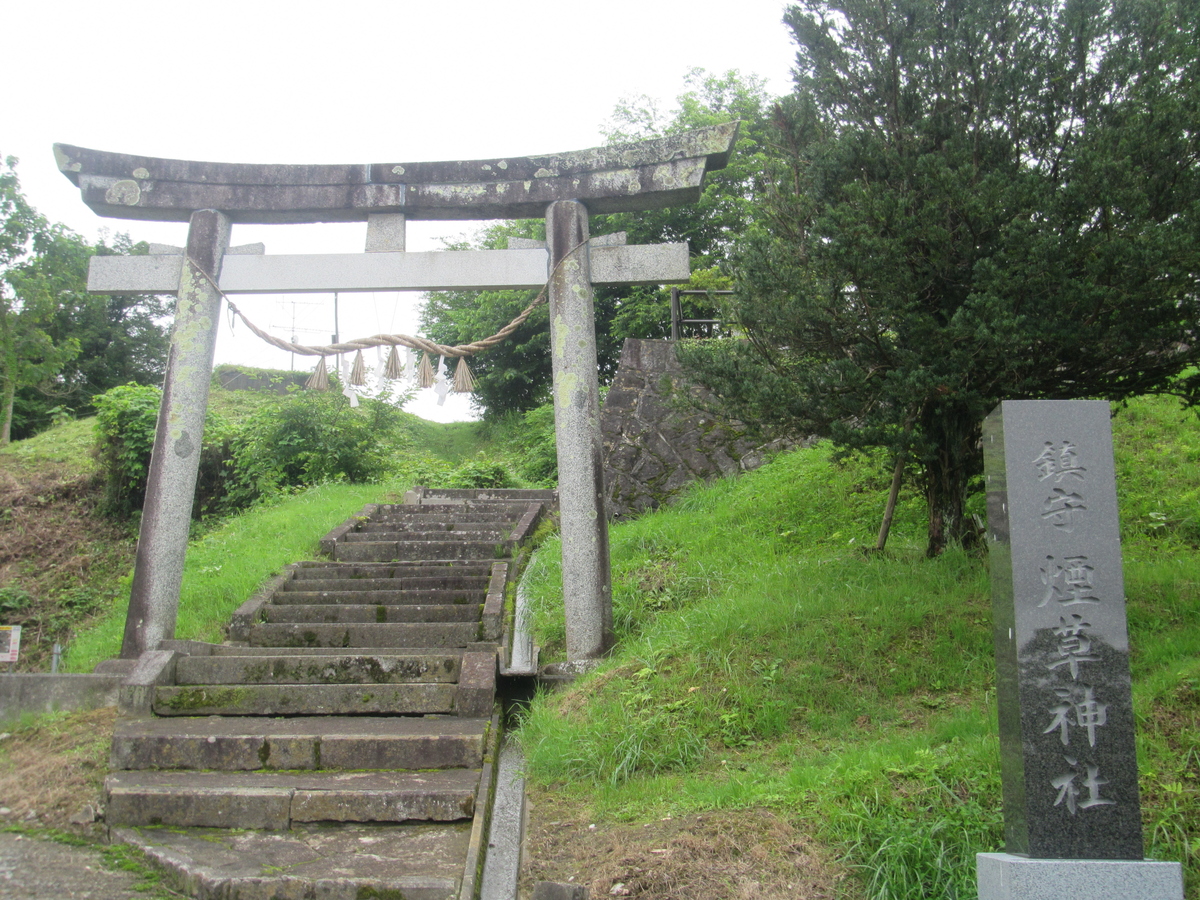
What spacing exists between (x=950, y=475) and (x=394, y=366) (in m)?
4.92

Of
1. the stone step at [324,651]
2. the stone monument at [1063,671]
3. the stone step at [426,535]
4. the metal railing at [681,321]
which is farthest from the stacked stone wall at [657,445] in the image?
the stone monument at [1063,671]

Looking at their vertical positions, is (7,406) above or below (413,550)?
above

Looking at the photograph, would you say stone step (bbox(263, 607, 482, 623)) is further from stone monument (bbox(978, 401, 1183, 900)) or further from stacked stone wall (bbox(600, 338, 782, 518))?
stone monument (bbox(978, 401, 1183, 900))

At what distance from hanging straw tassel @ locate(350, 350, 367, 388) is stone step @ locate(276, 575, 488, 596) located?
7.82 feet

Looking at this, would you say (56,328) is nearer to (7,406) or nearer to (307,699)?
(7,406)

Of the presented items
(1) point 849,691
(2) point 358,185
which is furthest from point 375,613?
(1) point 849,691

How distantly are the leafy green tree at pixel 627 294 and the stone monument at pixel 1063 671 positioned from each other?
40.1 ft

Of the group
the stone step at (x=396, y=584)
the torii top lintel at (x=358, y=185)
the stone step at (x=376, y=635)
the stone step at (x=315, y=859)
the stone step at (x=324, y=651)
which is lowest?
the stone step at (x=315, y=859)

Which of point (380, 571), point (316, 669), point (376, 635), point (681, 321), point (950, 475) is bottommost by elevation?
point (316, 669)

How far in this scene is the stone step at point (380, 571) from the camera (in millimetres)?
9102

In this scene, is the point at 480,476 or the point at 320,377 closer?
the point at 320,377

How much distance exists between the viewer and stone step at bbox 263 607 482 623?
307 inches

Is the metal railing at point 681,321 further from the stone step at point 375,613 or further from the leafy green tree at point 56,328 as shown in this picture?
the leafy green tree at point 56,328

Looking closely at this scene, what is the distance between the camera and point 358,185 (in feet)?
23.9
